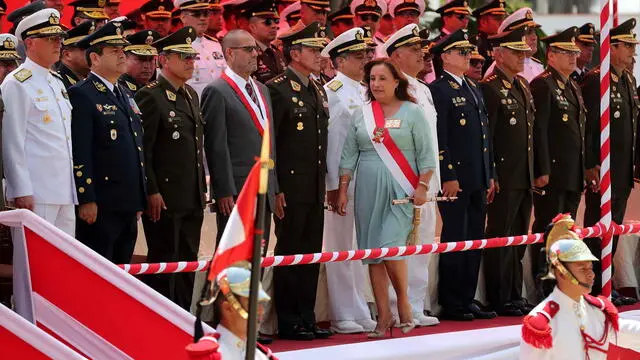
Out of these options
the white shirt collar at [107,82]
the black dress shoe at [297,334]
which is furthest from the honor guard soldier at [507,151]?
the white shirt collar at [107,82]

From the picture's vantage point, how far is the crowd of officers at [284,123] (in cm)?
923

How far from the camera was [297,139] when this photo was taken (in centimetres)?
1051

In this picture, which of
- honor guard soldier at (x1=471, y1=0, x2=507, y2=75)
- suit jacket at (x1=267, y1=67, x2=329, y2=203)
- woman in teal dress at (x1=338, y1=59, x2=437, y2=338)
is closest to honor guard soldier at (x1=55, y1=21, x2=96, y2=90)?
suit jacket at (x1=267, y1=67, x2=329, y2=203)

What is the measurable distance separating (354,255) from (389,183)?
0.86 meters

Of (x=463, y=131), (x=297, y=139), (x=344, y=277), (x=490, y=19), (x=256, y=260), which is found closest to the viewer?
(x=256, y=260)

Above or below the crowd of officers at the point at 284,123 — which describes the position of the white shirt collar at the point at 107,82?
above

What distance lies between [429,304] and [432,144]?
1658 millimetres

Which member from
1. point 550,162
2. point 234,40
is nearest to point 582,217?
point 550,162

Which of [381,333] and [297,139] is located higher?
[297,139]

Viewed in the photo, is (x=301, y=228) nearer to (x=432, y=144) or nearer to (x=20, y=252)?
(x=432, y=144)

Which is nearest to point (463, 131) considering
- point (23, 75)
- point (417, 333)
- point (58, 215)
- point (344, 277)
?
point (344, 277)

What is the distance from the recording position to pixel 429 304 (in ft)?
38.0

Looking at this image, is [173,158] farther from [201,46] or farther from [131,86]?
[201,46]

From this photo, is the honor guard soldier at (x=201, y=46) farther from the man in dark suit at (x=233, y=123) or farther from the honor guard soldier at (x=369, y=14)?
the honor guard soldier at (x=369, y=14)
